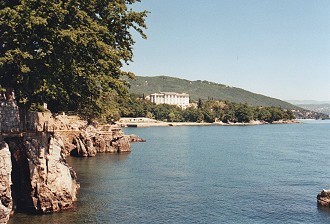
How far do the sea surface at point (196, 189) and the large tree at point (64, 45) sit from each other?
12.0 metres

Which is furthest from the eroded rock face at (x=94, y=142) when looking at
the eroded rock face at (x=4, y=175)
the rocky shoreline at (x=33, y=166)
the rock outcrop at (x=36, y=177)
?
the eroded rock face at (x=4, y=175)

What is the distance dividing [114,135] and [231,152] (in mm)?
28633

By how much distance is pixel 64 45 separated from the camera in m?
35.7

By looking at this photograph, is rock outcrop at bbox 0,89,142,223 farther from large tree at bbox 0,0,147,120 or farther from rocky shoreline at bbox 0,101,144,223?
large tree at bbox 0,0,147,120

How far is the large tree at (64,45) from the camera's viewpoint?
33.9 m

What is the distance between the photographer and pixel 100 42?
36531 millimetres

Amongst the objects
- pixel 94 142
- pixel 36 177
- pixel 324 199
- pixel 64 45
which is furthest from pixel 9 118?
pixel 94 142

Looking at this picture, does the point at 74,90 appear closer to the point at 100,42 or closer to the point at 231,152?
the point at 100,42

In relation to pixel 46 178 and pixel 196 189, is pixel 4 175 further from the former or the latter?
pixel 196 189

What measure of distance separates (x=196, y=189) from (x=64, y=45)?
28.5 metres

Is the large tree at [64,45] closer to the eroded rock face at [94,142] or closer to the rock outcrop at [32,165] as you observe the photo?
the rock outcrop at [32,165]

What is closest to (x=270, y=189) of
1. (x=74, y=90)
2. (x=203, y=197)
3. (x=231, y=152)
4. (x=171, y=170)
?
(x=203, y=197)

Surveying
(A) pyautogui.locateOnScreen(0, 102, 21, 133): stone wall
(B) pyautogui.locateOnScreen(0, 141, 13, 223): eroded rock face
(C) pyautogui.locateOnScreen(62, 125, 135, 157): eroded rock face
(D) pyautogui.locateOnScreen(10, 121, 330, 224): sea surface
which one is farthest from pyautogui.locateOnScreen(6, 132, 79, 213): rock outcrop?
(C) pyautogui.locateOnScreen(62, 125, 135, 157): eroded rock face

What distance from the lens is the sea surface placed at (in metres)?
42.2
